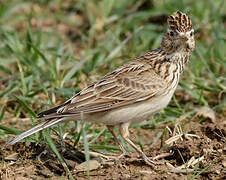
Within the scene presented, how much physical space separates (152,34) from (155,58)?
317 cm

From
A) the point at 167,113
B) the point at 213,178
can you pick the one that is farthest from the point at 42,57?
the point at 213,178

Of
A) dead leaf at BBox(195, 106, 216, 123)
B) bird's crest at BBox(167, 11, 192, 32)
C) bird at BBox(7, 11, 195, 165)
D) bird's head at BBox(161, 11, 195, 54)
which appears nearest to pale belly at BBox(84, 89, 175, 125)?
bird at BBox(7, 11, 195, 165)

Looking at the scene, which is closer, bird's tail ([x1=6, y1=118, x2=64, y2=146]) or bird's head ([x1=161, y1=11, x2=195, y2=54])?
bird's tail ([x1=6, y1=118, x2=64, y2=146])

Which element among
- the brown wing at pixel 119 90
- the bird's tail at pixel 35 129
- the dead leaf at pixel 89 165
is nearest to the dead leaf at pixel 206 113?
the brown wing at pixel 119 90

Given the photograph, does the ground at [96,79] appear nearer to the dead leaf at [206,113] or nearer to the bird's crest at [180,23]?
the dead leaf at [206,113]

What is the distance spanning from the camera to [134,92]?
18.8 feet

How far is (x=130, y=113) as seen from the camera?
18.4 feet

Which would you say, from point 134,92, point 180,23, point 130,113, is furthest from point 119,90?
point 180,23

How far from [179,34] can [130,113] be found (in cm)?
90

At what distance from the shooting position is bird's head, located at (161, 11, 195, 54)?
572cm

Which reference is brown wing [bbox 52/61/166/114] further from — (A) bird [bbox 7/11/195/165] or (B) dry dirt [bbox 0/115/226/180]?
(B) dry dirt [bbox 0/115/226/180]

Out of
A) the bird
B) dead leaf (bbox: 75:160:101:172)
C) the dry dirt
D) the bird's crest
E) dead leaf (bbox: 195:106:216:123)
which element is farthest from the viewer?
dead leaf (bbox: 195:106:216:123)

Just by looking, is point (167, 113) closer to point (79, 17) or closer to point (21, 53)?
point (21, 53)

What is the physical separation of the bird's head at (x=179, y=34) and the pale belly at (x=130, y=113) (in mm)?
546
